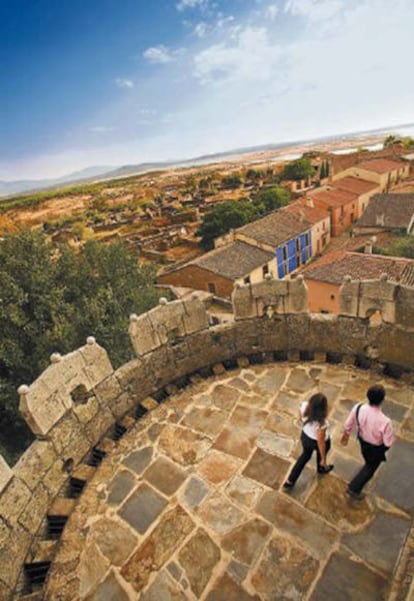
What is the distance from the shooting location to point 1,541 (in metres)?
3.23

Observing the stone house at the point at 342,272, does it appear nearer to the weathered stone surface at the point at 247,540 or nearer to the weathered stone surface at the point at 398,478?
the weathered stone surface at the point at 398,478

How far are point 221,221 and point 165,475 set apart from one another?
1353 inches

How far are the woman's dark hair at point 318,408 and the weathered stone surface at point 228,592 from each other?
62.8 inches

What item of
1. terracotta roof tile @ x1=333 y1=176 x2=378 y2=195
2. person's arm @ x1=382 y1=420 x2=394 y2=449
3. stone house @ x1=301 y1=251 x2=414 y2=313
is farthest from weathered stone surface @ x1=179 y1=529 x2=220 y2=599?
terracotta roof tile @ x1=333 y1=176 x2=378 y2=195

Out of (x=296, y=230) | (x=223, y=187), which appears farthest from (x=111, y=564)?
(x=223, y=187)

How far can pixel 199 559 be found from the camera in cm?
324

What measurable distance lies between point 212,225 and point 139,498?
3455cm

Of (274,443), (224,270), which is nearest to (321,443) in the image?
(274,443)

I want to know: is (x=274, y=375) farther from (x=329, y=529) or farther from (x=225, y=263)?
(x=225, y=263)

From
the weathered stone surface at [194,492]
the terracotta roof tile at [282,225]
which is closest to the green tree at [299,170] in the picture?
the terracotta roof tile at [282,225]

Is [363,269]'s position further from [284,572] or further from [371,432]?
[284,572]

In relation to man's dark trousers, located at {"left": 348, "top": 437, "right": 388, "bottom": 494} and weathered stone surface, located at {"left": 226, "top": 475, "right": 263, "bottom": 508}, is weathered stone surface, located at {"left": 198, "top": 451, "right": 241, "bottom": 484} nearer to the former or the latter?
weathered stone surface, located at {"left": 226, "top": 475, "right": 263, "bottom": 508}

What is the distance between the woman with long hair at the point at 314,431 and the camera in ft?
10.9

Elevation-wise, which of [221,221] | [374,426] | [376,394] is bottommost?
[221,221]
